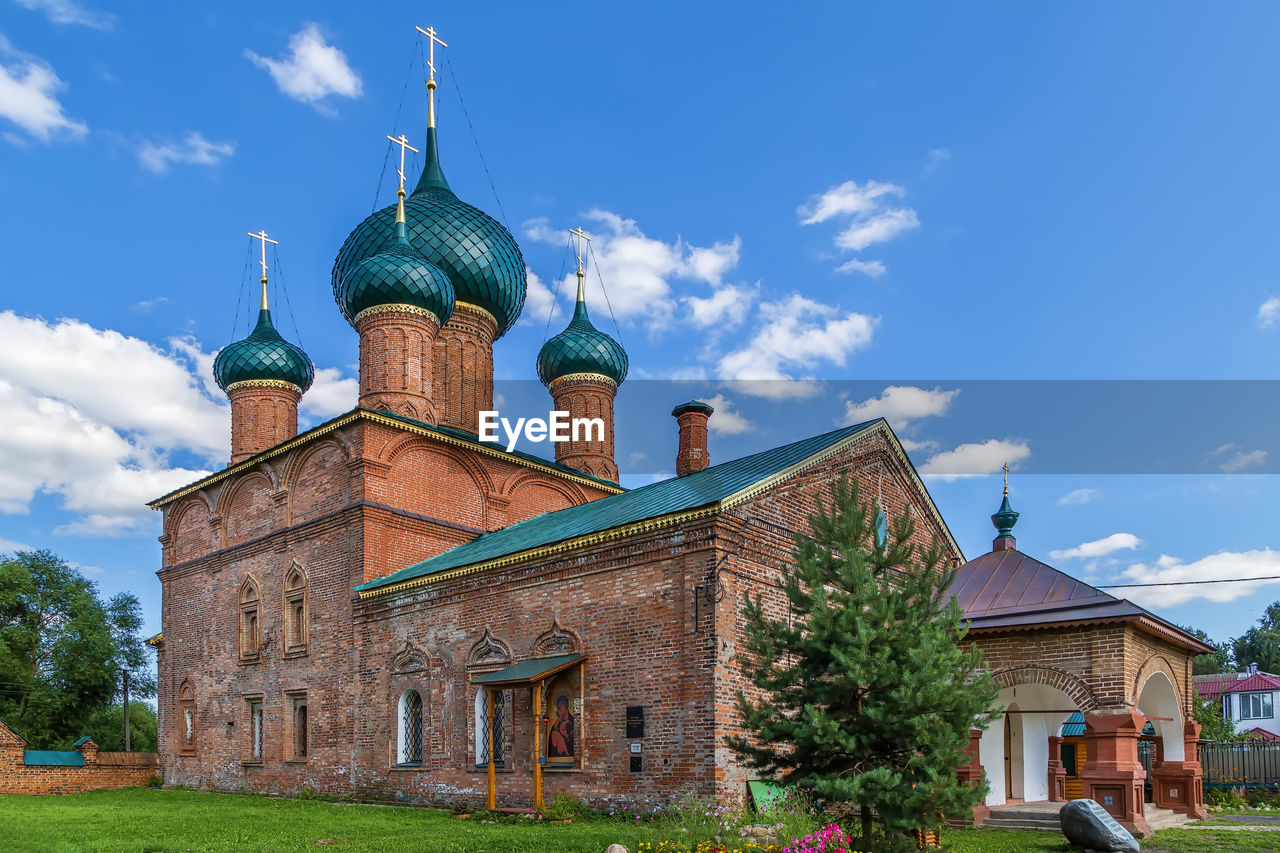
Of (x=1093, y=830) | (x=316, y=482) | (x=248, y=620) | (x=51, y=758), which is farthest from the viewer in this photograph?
(x=51, y=758)

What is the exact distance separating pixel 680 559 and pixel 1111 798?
526 cm

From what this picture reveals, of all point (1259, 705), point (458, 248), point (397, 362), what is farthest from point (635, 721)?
point (1259, 705)

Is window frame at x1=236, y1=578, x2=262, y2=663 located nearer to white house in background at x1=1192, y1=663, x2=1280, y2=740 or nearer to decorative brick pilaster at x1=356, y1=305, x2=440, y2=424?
decorative brick pilaster at x1=356, y1=305, x2=440, y2=424

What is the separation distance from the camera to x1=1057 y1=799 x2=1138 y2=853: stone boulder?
32.7 ft

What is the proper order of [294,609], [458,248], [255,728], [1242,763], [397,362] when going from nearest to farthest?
[294,609], [255,728], [397,362], [1242,763], [458,248]

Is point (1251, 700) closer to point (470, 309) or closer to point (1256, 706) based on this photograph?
point (1256, 706)

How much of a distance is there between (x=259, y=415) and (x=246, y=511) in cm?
318

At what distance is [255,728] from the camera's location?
1900 cm

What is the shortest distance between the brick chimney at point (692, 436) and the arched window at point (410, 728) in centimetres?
542

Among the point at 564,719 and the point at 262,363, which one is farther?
the point at 262,363

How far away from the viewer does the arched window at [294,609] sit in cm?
1805

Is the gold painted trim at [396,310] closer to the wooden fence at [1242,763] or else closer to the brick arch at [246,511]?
the brick arch at [246,511]

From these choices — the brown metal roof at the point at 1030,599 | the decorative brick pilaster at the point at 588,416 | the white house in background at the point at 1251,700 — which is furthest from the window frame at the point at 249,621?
the white house in background at the point at 1251,700

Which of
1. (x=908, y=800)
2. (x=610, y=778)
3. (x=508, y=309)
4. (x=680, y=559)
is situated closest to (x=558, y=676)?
(x=610, y=778)
